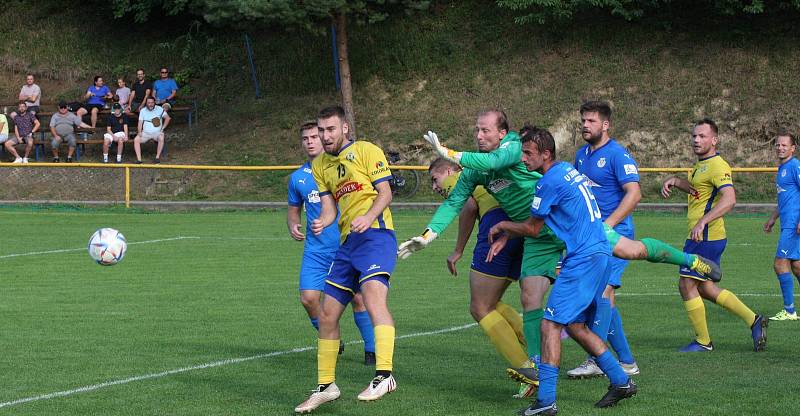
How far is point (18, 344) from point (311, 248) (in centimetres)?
294

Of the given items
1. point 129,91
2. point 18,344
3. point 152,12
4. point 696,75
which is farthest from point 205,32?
point 18,344

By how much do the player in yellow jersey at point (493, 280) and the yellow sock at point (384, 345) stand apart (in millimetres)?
906

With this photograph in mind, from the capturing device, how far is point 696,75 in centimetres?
3128

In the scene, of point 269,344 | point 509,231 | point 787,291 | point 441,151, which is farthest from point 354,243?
point 787,291

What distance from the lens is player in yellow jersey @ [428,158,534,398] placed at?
799 centimetres

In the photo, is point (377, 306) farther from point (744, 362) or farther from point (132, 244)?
point (132, 244)

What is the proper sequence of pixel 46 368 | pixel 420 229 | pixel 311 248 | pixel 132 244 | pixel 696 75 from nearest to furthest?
pixel 46 368
pixel 311 248
pixel 132 244
pixel 420 229
pixel 696 75

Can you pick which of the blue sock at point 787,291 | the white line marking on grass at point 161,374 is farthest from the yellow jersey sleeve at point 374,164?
the blue sock at point 787,291

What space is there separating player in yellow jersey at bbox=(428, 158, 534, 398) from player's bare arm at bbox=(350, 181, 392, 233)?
0.60 m

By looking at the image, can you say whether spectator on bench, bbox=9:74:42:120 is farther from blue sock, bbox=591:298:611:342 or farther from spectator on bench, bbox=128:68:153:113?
blue sock, bbox=591:298:611:342

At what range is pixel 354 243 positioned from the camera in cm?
770

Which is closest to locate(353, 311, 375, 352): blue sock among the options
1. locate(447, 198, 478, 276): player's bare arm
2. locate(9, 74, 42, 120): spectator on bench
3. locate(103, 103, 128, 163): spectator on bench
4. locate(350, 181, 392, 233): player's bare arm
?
locate(447, 198, 478, 276): player's bare arm

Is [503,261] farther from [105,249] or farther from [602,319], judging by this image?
[105,249]

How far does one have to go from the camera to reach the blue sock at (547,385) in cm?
692
